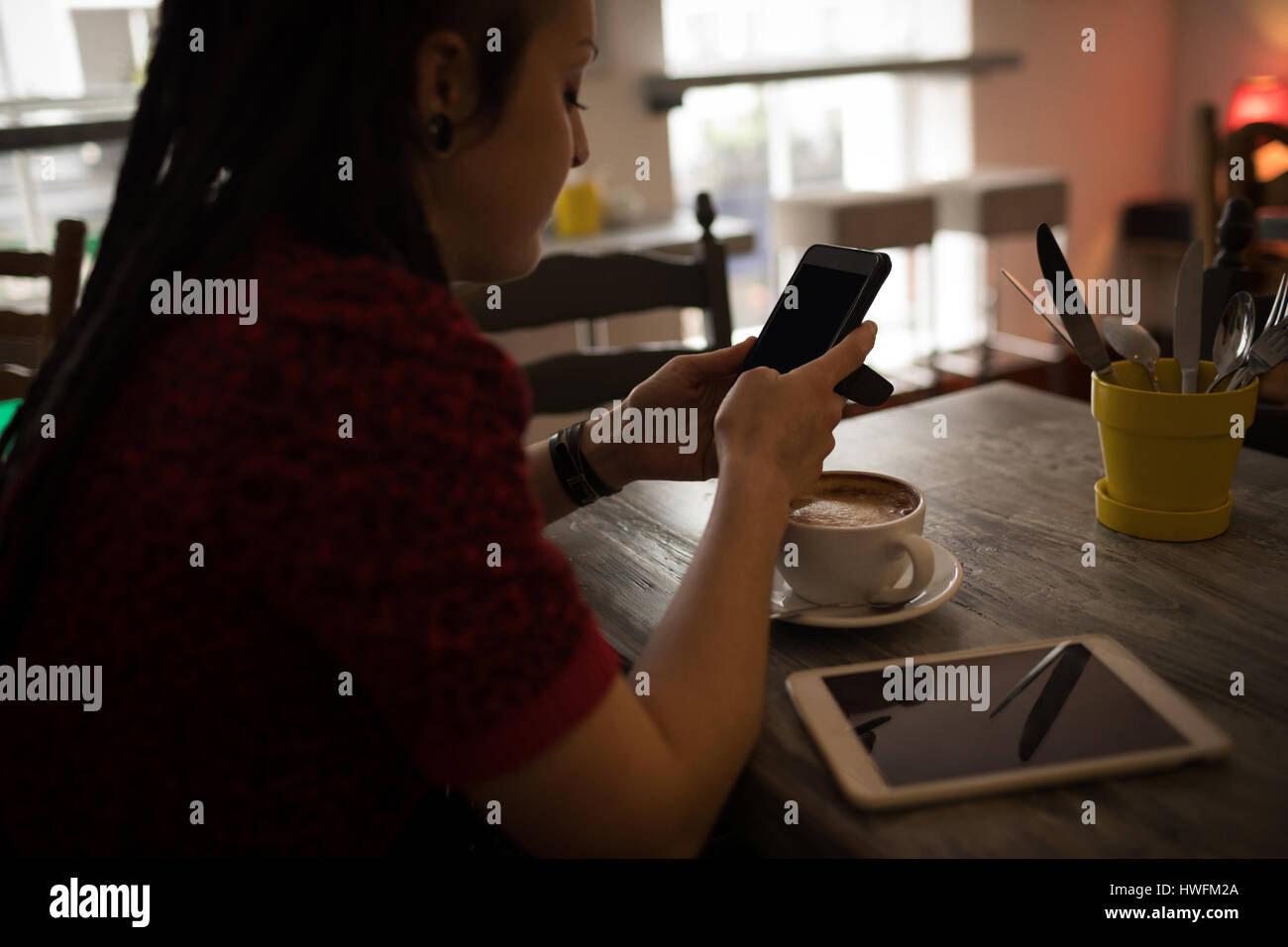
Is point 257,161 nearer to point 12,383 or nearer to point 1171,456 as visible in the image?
point 1171,456

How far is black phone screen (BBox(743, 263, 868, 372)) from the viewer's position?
2.84ft

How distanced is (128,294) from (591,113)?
3277 mm

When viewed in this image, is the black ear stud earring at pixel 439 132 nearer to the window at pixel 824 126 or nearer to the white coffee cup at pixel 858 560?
the white coffee cup at pixel 858 560

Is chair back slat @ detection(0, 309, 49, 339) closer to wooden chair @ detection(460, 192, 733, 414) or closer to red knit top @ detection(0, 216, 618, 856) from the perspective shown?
wooden chair @ detection(460, 192, 733, 414)

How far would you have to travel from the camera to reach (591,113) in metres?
3.68

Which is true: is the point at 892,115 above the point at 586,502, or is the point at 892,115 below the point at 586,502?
above

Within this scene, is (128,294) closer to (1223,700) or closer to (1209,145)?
(1223,700)

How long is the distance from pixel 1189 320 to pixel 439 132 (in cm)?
65

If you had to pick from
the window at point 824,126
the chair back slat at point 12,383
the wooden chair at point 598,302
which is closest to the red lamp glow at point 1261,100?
the window at point 824,126

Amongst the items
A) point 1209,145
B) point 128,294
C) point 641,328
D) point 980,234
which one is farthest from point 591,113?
point 128,294

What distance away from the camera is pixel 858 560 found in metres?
0.77

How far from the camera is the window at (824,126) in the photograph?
406 centimetres

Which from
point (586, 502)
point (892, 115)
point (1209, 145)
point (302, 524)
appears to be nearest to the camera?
point (302, 524)

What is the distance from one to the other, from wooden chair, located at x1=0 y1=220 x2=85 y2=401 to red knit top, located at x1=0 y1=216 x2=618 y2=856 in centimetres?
101
